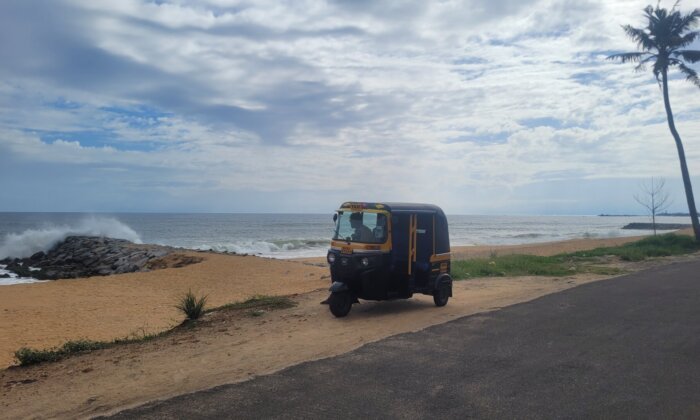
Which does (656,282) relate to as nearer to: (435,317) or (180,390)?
(435,317)

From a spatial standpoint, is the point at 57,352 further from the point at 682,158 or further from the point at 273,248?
the point at 273,248

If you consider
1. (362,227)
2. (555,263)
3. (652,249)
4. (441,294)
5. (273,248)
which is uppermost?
(362,227)

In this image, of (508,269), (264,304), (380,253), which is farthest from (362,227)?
(508,269)

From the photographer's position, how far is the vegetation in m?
17.6

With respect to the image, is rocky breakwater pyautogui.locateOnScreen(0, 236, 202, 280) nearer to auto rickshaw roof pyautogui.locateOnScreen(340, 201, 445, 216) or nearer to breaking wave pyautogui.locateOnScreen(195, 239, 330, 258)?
breaking wave pyautogui.locateOnScreen(195, 239, 330, 258)

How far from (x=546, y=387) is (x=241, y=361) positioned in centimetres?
382

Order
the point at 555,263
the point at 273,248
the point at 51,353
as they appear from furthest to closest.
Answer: the point at 273,248 → the point at 555,263 → the point at 51,353

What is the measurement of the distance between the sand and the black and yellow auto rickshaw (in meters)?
0.51

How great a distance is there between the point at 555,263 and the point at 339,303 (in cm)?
1313

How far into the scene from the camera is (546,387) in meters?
5.90

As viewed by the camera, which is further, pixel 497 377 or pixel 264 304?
pixel 264 304

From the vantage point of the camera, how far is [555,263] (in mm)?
20625

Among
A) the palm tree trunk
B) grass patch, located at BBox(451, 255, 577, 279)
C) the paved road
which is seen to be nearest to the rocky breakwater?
grass patch, located at BBox(451, 255, 577, 279)

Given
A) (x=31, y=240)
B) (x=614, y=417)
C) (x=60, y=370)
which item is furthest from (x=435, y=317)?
(x=31, y=240)
